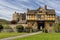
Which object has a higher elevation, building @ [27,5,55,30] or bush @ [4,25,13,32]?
building @ [27,5,55,30]

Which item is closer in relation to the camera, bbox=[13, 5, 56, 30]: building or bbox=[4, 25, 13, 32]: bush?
bbox=[4, 25, 13, 32]: bush

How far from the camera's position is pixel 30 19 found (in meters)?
74.2

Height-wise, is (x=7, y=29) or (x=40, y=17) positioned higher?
(x=40, y=17)

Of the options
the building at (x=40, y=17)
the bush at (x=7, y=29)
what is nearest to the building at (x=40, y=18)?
the building at (x=40, y=17)

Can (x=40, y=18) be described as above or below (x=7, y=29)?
above

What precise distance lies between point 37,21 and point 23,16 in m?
32.5

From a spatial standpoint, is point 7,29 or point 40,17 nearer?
point 7,29

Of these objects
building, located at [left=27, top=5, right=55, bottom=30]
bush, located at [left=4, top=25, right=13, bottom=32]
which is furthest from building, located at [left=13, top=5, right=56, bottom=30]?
bush, located at [left=4, top=25, right=13, bottom=32]

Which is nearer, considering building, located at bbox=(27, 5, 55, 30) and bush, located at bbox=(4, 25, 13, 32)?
bush, located at bbox=(4, 25, 13, 32)

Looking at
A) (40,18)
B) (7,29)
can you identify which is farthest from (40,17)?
(7,29)

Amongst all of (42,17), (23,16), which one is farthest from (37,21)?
(23,16)

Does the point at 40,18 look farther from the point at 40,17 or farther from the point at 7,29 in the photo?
the point at 7,29

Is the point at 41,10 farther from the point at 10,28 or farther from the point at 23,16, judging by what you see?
the point at 23,16

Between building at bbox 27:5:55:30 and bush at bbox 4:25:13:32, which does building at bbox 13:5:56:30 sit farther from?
bush at bbox 4:25:13:32
